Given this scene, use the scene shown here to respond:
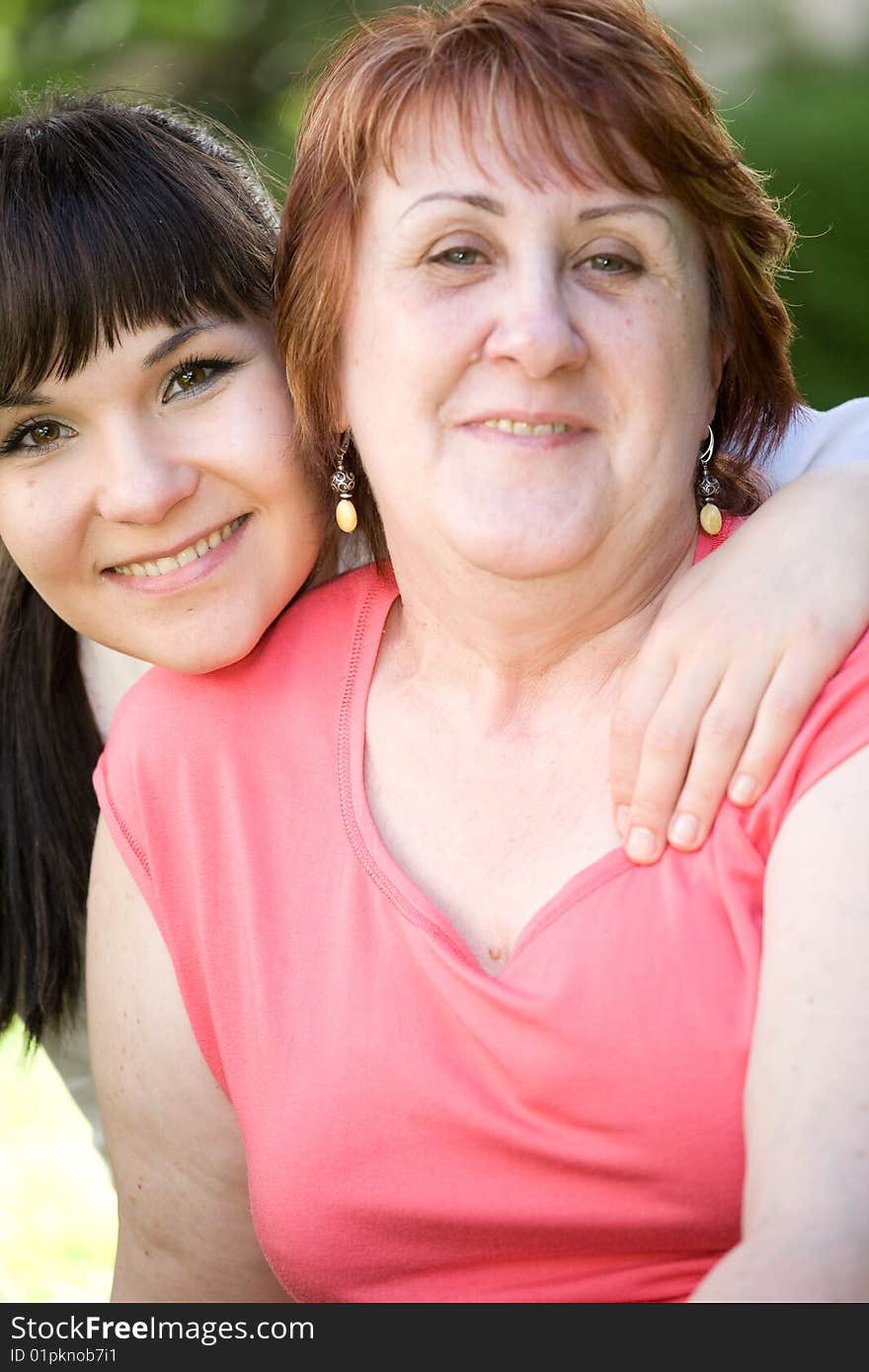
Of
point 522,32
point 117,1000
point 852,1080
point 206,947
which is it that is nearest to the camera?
point 852,1080

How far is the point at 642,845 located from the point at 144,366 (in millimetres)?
1005

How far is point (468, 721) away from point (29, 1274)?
6.21ft

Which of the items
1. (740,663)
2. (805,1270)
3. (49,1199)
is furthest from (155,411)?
(49,1199)

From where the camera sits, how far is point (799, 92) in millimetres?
7875

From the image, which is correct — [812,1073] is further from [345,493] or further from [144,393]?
[144,393]

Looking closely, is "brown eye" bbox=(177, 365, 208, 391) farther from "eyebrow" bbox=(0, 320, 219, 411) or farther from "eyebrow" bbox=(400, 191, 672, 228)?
"eyebrow" bbox=(400, 191, 672, 228)

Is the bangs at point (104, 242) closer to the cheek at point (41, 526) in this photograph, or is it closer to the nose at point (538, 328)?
the cheek at point (41, 526)

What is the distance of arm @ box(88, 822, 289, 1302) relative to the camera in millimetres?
2420

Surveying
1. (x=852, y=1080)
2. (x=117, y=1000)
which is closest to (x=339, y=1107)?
(x=117, y=1000)

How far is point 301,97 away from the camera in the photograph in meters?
5.67

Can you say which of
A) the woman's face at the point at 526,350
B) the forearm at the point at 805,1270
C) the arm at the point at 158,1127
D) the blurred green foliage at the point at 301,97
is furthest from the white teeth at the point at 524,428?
the blurred green foliage at the point at 301,97

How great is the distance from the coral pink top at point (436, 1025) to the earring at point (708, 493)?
362 mm

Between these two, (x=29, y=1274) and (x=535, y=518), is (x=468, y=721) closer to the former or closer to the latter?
(x=535, y=518)

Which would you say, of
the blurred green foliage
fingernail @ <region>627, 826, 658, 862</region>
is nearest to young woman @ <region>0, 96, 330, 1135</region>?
fingernail @ <region>627, 826, 658, 862</region>
